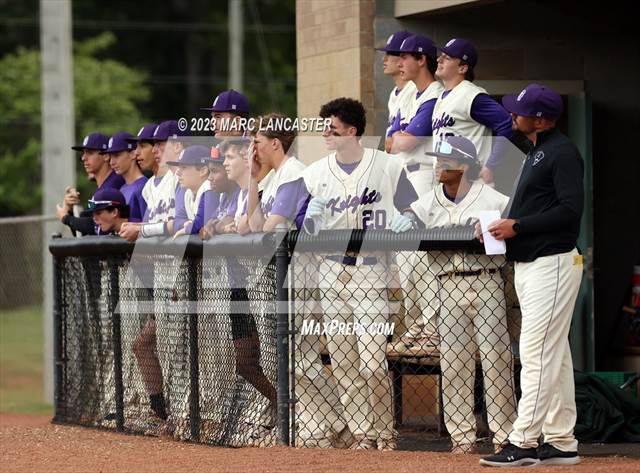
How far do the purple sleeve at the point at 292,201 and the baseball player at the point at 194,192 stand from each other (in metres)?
0.78

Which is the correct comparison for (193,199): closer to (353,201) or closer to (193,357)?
(193,357)

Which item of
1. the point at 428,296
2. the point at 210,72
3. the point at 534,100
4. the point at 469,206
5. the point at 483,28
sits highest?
the point at 210,72

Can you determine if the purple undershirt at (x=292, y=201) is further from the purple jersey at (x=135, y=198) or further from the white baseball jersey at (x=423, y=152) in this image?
the purple jersey at (x=135, y=198)

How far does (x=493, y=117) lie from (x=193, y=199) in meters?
2.34

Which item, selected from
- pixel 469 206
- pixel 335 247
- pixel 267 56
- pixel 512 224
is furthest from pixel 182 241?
pixel 267 56

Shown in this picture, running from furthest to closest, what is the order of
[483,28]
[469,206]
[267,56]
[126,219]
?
[267,56] → [483,28] → [126,219] → [469,206]

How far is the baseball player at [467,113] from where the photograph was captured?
891cm

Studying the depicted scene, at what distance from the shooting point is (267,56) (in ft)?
119

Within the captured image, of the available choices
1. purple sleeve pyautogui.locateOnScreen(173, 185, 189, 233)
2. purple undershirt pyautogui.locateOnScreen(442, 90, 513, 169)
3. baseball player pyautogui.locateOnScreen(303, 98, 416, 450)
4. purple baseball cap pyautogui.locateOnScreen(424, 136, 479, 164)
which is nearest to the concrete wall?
purple sleeve pyautogui.locateOnScreen(173, 185, 189, 233)

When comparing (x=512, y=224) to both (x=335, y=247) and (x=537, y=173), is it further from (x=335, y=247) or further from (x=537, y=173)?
(x=335, y=247)

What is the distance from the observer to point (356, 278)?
8312mm

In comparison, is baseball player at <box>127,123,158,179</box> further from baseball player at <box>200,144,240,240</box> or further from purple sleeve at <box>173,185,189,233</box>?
baseball player at <box>200,144,240,240</box>

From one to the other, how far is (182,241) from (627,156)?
4855 mm

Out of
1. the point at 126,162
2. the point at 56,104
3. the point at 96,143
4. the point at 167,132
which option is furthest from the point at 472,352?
the point at 56,104
